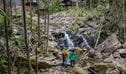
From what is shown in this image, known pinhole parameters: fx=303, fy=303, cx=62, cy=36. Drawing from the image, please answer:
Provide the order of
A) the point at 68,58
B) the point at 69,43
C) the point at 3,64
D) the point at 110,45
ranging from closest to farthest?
1. the point at 3,64
2. the point at 68,58
3. the point at 110,45
4. the point at 69,43

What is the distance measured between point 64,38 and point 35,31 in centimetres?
380

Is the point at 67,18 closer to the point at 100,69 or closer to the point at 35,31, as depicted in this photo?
the point at 35,31

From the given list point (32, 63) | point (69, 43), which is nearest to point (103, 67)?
point (32, 63)

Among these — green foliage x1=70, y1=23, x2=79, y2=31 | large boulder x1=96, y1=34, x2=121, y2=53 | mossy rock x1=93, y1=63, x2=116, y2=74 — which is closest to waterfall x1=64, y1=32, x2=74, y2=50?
green foliage x1=70, y1=23, x2=79, y2=31

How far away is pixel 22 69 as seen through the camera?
47.9ft

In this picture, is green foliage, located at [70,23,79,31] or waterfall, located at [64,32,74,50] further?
green foliage, located at [70,23,79,31]

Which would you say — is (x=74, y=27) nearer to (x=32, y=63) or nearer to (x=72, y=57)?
(x=72, y=57)

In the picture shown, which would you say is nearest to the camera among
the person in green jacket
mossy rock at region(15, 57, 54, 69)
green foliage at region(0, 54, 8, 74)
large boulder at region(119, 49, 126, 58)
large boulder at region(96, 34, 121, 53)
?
green foliage at region(0, 54, 8, 74)

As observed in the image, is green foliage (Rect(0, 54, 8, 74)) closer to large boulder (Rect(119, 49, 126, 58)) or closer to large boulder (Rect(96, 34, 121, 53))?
large boulder (Rect(119, 49, 126, 58))

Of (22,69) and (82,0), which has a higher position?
(82,0)

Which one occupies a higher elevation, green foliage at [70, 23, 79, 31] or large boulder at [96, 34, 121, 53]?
green foliage at [70, 23, 79, 31]

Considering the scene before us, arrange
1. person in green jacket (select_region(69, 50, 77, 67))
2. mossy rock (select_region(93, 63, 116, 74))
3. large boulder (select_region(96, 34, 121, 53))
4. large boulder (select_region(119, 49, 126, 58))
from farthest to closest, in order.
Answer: large boulder (select_region(96, 34, 121, 53)) → large boulder (select_region(119, 49, 126, 58)) → person in green jacket (select_region(69, 50, 77, 67)) → mossy rock (select_region(93, 63, 116, 74))

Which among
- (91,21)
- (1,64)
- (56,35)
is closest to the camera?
(1,64)

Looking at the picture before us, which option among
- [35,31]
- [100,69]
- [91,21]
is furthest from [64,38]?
[100,69]
